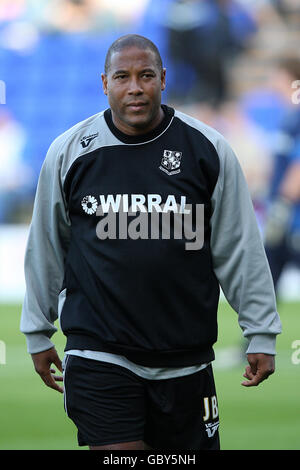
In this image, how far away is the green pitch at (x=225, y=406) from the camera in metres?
5.27

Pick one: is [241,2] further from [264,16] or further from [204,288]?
[204,288]

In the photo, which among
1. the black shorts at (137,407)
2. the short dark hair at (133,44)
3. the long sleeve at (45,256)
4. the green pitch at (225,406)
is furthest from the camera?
the green pitch at (225,406)

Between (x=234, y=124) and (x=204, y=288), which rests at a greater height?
(x=234, y=124)

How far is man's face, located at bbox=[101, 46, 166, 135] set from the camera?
3078 millimetres

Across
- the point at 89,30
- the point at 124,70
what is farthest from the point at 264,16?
the point at 124,70

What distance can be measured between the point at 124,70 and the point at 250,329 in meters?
0.99

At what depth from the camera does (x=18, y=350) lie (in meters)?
9.11

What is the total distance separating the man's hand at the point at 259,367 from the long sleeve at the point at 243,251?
0.9 inches

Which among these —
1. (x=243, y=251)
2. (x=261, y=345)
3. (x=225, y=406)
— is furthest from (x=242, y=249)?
(x=225, y=406)

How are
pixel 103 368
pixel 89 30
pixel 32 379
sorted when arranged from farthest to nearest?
pixel 89 30 < pixel 32 379 < pixel 103 368

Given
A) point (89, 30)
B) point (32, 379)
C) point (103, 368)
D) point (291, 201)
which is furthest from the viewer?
point (89, 30)

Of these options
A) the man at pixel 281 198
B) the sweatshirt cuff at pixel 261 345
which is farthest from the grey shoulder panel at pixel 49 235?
the man at pixel 281 198

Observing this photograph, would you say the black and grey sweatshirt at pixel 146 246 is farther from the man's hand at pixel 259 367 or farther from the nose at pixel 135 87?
the nose at pixel 135 87

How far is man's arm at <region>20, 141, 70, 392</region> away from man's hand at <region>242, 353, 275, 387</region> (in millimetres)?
695
